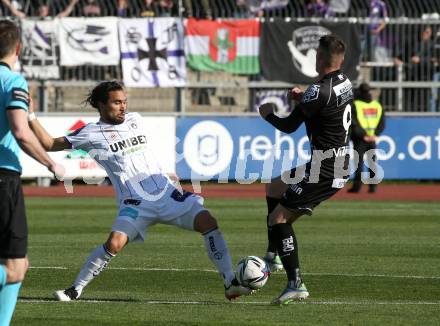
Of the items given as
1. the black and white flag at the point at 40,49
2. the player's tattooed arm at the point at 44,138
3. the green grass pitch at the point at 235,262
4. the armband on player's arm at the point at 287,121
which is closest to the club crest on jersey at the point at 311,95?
the armband on player's arm at the point at 287,121

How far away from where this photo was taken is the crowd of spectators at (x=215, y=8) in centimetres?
2695

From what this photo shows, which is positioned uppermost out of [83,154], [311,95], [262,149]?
[311,95]

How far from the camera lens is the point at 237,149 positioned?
1014 inches

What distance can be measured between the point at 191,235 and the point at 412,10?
1315 centimetres

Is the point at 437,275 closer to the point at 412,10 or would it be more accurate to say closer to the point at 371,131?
the point at 371,131

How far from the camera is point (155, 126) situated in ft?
84.0

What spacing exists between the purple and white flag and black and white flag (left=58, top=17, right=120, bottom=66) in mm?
229

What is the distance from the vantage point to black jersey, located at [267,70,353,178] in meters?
10.3

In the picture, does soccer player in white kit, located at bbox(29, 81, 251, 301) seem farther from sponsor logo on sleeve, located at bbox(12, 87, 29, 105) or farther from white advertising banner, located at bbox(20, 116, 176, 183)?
white advertising banner, located at bbox(20, 116, 176, 183)

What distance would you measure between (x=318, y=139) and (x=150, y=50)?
52.4 ft

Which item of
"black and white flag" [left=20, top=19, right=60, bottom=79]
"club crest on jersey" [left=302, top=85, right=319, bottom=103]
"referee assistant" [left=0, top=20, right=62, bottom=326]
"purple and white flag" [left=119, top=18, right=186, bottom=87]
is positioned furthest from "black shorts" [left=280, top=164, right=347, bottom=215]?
"black and white flag" [left=20, top=19, right=60, bottom=79]

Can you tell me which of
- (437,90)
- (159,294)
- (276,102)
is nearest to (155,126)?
(276,102)

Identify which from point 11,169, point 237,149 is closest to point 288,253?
point 11,169

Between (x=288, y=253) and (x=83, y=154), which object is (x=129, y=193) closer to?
(x=288, y=253)
